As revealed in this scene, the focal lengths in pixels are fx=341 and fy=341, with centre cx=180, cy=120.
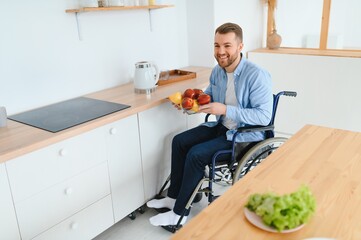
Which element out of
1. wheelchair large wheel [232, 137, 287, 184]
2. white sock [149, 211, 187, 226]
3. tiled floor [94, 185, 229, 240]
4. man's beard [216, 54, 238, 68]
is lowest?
tiled floor [94, 185, 229, 240]

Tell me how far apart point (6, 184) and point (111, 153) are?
60cm

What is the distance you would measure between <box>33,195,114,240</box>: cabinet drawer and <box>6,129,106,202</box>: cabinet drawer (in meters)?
0.25

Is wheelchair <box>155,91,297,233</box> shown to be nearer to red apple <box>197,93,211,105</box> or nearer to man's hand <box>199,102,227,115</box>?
man's hand <box>199,102,227,115</box>

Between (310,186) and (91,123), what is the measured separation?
114cm

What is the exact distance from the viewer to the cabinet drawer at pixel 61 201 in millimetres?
1638

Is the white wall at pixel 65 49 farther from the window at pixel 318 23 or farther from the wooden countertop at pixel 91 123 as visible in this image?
the window at pixel 318 23

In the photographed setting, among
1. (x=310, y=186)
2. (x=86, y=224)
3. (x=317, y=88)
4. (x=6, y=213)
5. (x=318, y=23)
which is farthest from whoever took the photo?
(x=318, y=23)

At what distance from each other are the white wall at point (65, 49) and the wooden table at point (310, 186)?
57.5 inches

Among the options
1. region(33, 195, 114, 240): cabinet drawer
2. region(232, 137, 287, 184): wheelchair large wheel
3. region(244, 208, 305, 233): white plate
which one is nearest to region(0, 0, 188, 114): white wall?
region(33, 195, 114, 240): cabinet drawer

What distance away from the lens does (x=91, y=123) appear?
5.98ft

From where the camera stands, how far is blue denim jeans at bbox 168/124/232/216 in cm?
200

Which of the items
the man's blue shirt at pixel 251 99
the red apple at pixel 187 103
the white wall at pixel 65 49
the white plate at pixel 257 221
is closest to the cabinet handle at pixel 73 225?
the white wall at pixel 65 49

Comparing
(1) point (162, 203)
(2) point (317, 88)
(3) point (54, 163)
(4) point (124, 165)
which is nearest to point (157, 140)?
(4) point (124, 165)

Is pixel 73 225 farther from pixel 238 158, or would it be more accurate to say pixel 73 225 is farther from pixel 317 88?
pixel 317 88
